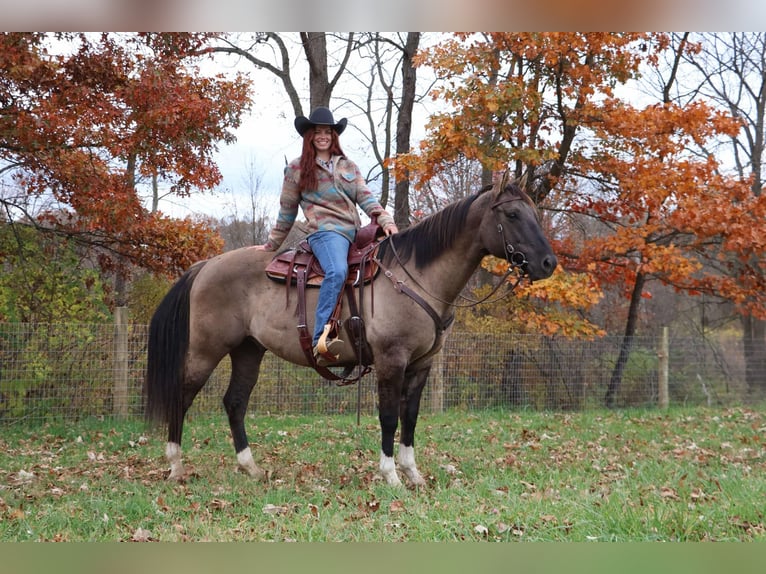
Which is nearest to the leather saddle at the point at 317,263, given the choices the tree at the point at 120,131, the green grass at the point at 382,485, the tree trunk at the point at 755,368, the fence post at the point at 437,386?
the green grass at the point at 382,485

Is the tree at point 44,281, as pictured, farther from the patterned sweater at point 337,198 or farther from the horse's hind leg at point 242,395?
the patterned sweater at point 337,198

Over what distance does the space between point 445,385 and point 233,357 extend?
584 centimetres

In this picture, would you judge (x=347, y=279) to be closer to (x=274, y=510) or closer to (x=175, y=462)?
(x=274, y=510)

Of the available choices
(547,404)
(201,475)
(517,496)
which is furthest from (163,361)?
(547,404)

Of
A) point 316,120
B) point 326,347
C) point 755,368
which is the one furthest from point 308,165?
point 755,368

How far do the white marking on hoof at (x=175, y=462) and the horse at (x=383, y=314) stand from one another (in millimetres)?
10

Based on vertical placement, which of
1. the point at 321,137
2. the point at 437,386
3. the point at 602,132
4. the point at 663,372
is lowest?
the point at 437,386

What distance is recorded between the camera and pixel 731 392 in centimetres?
1462

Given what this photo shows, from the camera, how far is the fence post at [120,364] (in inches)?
356

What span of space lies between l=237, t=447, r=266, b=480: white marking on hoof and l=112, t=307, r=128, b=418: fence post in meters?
3.92

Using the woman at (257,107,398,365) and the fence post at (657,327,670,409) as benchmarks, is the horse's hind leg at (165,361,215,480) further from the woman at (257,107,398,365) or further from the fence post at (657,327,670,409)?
the fence post at (657,327,670,409)

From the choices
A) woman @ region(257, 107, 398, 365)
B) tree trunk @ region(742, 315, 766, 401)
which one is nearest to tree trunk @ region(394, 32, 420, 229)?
tree trunk @ region(742, 315, 766, 401)

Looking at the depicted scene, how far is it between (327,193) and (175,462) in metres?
2.53

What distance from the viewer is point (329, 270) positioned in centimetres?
534
